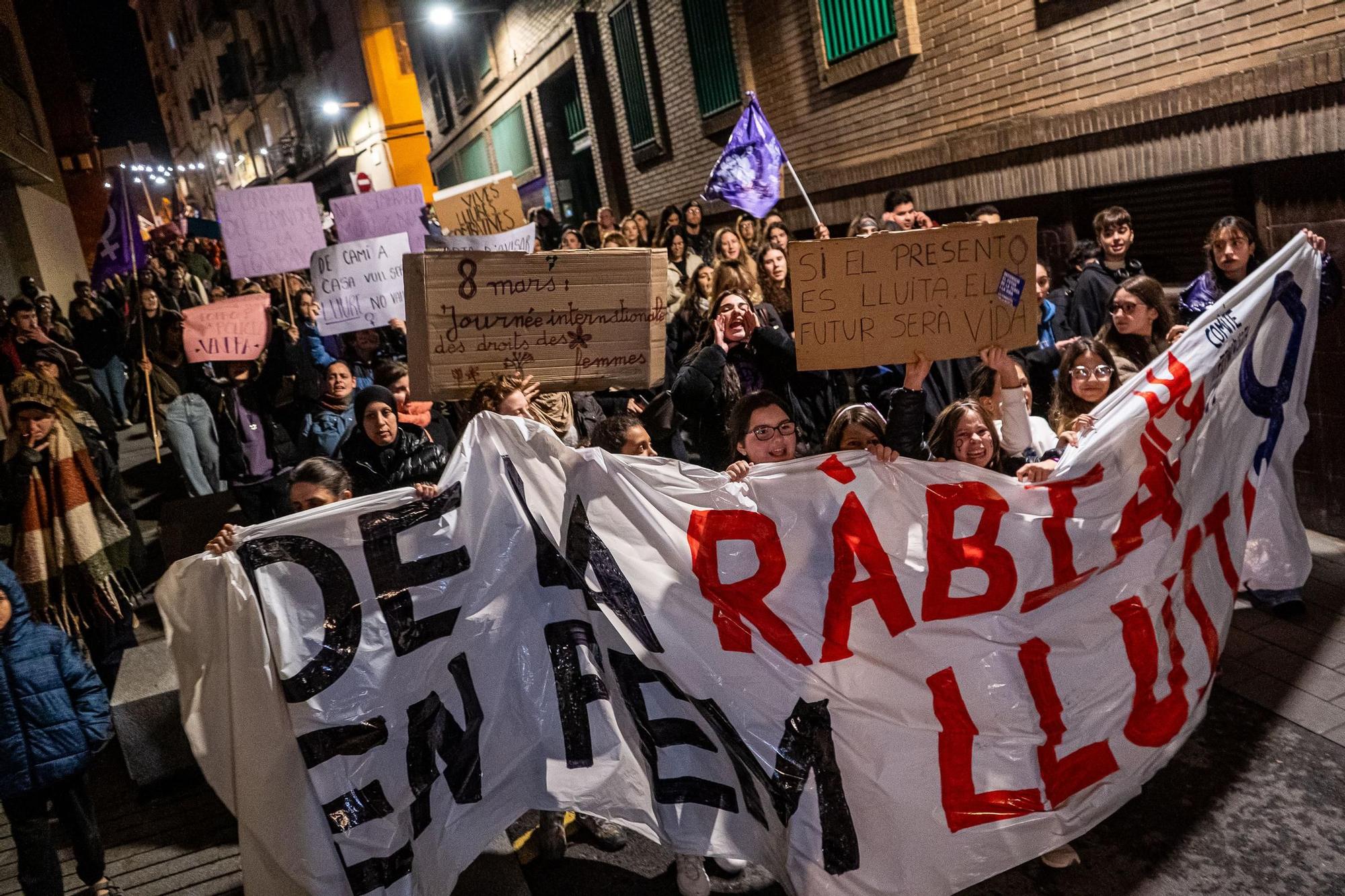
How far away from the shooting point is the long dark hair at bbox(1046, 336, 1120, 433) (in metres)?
4.45

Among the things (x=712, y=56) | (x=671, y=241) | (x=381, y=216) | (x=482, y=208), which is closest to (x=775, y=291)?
(x=482, y=208)

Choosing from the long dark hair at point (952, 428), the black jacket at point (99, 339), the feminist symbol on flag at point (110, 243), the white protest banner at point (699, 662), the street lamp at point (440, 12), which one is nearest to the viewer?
the white protest banner at point (699, 662)

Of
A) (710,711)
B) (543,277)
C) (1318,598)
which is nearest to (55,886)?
(710,711)

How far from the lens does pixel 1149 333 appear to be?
4984 millimetres

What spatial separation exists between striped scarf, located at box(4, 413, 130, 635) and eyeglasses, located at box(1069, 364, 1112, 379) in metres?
5.25

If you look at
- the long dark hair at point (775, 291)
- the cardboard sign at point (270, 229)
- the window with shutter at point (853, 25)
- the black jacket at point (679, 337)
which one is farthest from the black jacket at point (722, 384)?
the window with shutter at point (853, 25)

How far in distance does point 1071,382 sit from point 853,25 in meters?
Answer: 6.12

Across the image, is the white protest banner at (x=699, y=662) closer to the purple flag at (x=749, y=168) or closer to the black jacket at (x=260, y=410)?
the black jacket at (x=260, y=410)

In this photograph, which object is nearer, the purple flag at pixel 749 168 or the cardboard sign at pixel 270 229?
the purple flag at pixel 749 168

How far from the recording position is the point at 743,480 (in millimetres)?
3480

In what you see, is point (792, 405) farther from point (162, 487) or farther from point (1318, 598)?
point (162, 487)

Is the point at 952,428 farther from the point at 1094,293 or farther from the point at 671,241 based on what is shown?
the point at 671,241

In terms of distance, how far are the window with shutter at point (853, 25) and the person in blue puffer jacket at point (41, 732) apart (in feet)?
26.3

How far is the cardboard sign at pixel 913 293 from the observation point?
369 centimetres
